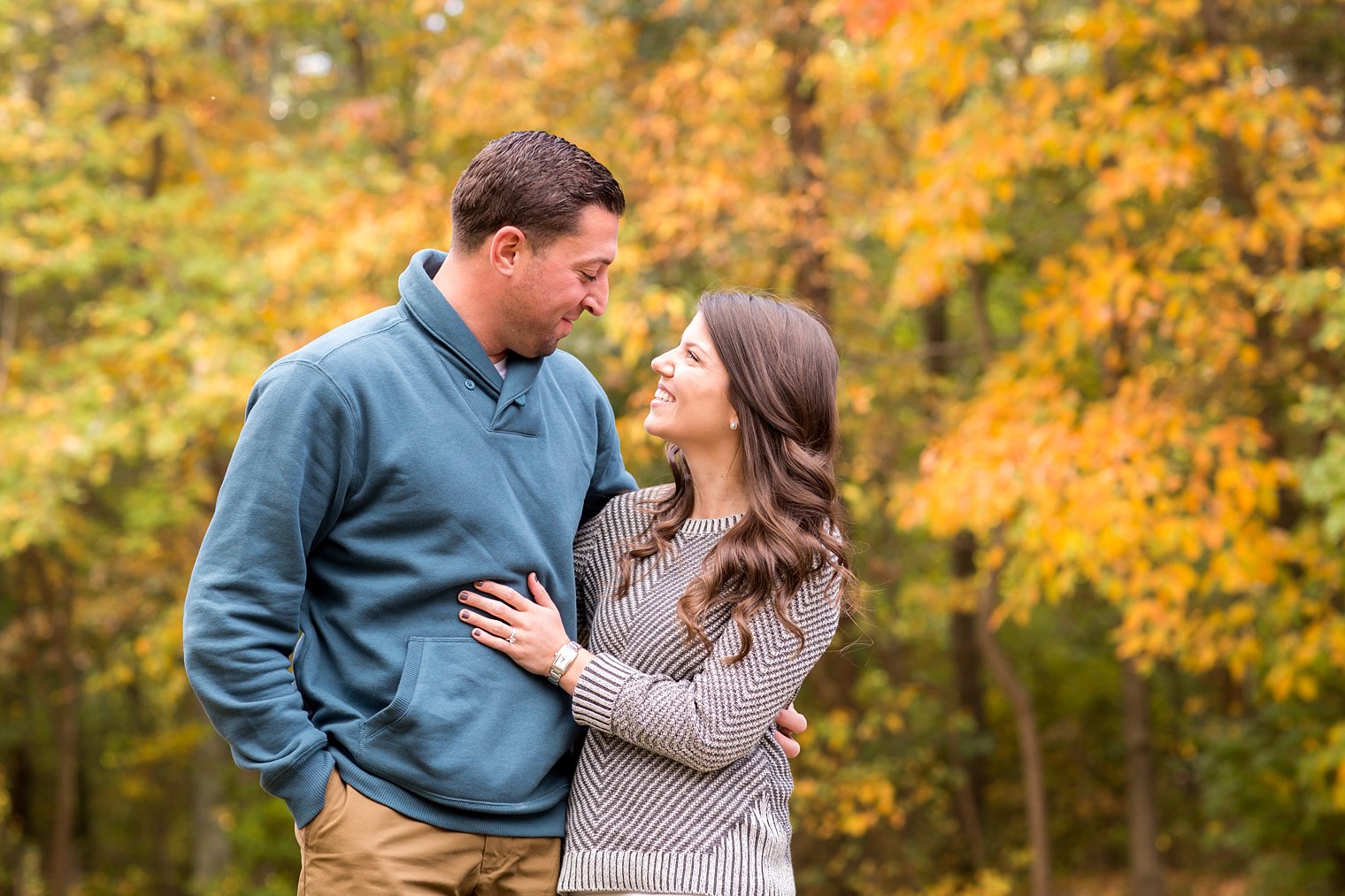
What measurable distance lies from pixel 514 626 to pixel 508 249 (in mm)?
623

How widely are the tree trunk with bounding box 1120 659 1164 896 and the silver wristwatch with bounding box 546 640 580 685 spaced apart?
8154mm

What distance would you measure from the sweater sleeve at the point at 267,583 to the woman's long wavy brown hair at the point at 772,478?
62 centimetres

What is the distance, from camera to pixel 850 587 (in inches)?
92.7

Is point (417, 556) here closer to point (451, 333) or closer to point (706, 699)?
point (451, 333)

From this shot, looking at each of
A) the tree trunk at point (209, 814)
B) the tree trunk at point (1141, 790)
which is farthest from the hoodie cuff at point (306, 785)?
the tree trunk at point (209, 814)

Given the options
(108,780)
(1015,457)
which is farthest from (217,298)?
(108,780)

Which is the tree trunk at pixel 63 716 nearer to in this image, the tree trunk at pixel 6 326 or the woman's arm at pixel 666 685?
the tree trunk at pixel 6 326

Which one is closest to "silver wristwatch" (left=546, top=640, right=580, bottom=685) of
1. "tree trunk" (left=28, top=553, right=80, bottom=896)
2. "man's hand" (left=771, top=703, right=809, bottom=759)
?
"man's hand" (left=771, top=703, right=809, bottom=759)

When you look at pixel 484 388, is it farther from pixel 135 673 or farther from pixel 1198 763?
pixel 135 673

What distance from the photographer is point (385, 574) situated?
204cm

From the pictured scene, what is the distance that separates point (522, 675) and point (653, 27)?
20.1 feet

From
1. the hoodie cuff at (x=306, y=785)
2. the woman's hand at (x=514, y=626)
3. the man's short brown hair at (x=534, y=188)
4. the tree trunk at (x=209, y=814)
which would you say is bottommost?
the tree trunk at (x=209, y=814)

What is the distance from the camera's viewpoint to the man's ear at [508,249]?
84.2 inches

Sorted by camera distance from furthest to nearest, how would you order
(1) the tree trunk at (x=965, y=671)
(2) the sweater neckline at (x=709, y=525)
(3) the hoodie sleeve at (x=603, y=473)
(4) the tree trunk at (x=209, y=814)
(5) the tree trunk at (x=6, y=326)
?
(4) the tree trunk at (x=209, y=814), (1) the tree trunk at (x=965, y=671), (5) the tree trunk at (x=6, y=326), (3) the hoodie sleeve at (x=603, y=473), (2) the sweater neckline at (x=709, y=525)
